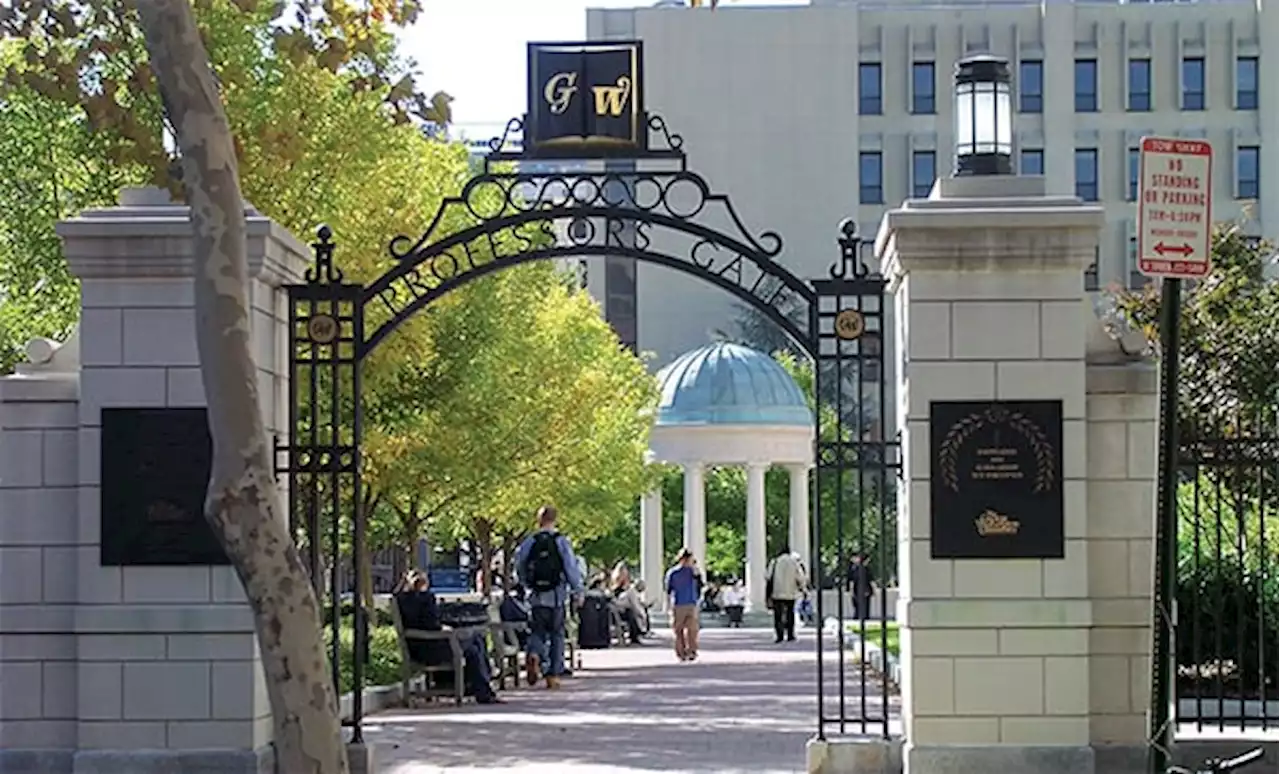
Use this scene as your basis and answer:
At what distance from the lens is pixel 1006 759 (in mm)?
13562

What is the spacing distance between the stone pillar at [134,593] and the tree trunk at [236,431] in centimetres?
431

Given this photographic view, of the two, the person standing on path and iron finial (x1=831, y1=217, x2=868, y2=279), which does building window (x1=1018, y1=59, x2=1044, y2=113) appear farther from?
iron finial (x1=831, y1=217, x2=868, y2=279)

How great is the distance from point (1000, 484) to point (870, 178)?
69.3m

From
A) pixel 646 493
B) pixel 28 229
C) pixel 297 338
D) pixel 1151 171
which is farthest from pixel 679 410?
pixel 1151 171

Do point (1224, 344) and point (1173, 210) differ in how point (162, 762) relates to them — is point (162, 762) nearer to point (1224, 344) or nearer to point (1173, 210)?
point (1173, 210)

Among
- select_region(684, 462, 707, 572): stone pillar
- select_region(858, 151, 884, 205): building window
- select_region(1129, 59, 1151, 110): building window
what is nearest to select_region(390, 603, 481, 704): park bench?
select_region(684, 462, 707, 572): stone pillar

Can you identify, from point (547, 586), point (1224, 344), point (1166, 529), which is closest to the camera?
point (1166, 529)

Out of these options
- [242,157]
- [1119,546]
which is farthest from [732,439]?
[1119,546]

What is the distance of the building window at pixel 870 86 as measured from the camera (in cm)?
8150

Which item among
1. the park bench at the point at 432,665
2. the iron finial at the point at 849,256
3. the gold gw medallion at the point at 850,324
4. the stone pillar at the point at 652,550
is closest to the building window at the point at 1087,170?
the stone pillar at the point at 652,550

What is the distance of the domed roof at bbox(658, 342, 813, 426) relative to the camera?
50.6m

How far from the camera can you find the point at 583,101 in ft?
48.7

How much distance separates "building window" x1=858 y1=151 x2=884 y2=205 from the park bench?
6196cm

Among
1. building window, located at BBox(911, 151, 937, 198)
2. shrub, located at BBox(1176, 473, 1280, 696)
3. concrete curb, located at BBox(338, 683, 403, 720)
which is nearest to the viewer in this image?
shrub, located at BBox(1176, 473, 1280, 696)
